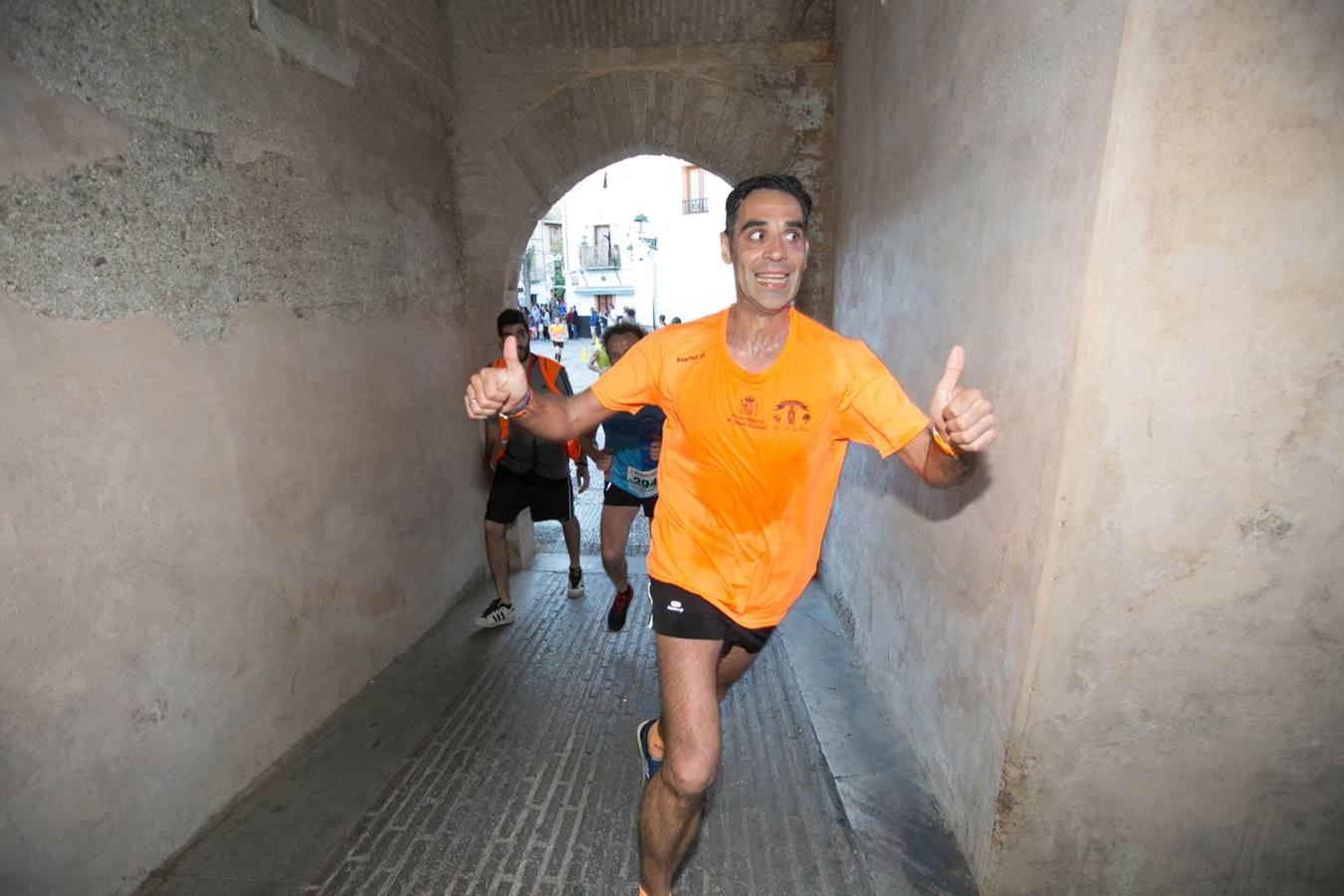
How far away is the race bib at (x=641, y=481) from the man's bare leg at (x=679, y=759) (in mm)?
1990

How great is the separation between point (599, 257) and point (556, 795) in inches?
1273

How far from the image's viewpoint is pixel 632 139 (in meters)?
4.65

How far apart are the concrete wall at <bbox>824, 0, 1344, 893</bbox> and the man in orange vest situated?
99.3 inches

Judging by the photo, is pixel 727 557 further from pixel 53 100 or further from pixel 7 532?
pixel 53 100

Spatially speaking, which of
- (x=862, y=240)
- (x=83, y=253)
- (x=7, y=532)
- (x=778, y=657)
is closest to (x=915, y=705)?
(x=778, y=657)

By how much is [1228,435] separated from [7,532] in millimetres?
3186

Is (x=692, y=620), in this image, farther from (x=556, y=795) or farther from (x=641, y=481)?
(x=641, y=481)

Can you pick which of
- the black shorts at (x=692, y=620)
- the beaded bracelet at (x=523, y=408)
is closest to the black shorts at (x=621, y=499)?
the black shorts at (x=692, y=620)

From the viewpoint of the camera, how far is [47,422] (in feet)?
6.32

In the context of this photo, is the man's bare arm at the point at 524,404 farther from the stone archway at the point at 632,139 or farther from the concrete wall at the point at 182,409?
the stone archway at the point at 632,139

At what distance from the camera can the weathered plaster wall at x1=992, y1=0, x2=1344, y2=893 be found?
146 cm

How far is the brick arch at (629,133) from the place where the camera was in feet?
14.8

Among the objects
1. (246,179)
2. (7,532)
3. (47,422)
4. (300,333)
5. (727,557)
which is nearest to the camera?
(7,532)

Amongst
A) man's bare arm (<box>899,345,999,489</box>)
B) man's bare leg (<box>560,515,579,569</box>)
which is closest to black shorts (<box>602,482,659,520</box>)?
man's bare leg (<box>560,515,579,569</box>)
